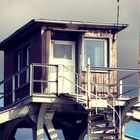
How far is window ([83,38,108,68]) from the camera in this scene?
5006cm

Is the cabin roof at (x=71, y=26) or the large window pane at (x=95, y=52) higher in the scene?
the cabin roof at (x=71, y=26)

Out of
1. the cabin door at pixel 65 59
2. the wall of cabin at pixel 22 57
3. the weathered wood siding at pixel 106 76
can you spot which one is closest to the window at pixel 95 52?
the weathered wood siding at pixel 106 76

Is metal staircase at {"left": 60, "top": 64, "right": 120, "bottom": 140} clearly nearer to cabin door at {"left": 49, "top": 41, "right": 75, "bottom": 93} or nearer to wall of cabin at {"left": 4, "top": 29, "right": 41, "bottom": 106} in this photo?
cabin door at {"left": 49, "top": 41, "right": 75, "bottom": 93}

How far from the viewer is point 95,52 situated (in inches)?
1973

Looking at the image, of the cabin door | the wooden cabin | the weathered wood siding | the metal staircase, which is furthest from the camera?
the weathered wood siding

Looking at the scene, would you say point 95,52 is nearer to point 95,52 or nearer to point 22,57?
point 95,52

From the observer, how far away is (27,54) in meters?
51.6

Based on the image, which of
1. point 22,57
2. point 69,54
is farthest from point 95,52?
point 22,57

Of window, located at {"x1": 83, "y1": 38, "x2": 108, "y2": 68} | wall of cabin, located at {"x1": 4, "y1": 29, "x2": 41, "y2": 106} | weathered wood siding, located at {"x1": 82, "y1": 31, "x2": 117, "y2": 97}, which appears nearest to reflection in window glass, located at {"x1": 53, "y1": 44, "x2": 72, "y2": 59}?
window, located at {"x1": 83, "y1": 38, "x2": 108, "y2": 68}

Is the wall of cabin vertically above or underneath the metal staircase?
above

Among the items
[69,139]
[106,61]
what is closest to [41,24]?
[106,61]

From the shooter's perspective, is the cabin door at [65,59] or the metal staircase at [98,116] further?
the cabin door at [65,59]

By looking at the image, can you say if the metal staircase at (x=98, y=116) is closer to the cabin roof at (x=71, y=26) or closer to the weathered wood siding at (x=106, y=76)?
the weathered wood siding at (x=106, y=76)

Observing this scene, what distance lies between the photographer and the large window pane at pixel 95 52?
50062 millimetres
